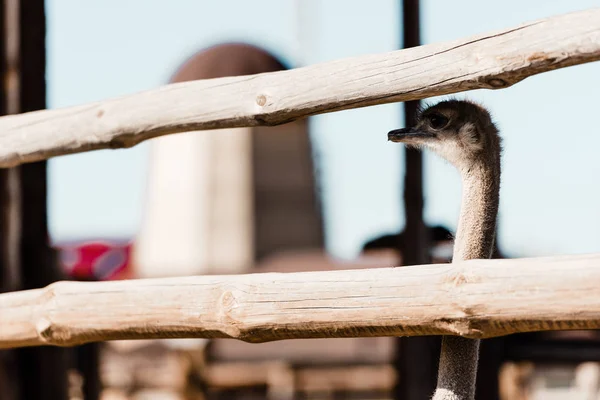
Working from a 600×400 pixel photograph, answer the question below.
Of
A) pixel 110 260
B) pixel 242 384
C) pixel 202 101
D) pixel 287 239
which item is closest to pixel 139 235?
pixel 110 260

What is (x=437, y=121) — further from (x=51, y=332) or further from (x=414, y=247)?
(x=414, y=247)

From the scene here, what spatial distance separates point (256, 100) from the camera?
3.12m

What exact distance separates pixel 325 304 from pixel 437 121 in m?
0.57

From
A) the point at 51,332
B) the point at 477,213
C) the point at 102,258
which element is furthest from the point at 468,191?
the point at 102,258

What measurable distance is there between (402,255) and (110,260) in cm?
1451

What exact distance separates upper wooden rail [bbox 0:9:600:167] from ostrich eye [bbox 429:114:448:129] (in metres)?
0.21

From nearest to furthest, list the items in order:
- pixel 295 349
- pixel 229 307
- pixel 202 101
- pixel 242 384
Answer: pixel 229 307 < pixel 202 101 < pixel 242 384 < pixel 295 349

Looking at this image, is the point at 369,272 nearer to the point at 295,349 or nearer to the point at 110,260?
the point at 295,349

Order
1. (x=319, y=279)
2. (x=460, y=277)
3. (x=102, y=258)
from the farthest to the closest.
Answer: (x=102, y=258) < (x=319, y=279) < (x=460, y=277)

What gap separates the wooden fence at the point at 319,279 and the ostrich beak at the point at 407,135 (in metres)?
0.24

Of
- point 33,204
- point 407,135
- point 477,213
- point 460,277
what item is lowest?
point 460,277

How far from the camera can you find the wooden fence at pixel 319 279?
2.53 m

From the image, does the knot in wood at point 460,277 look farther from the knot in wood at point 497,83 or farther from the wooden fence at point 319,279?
the knot in wood at point 497,83

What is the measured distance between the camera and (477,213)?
287cm
